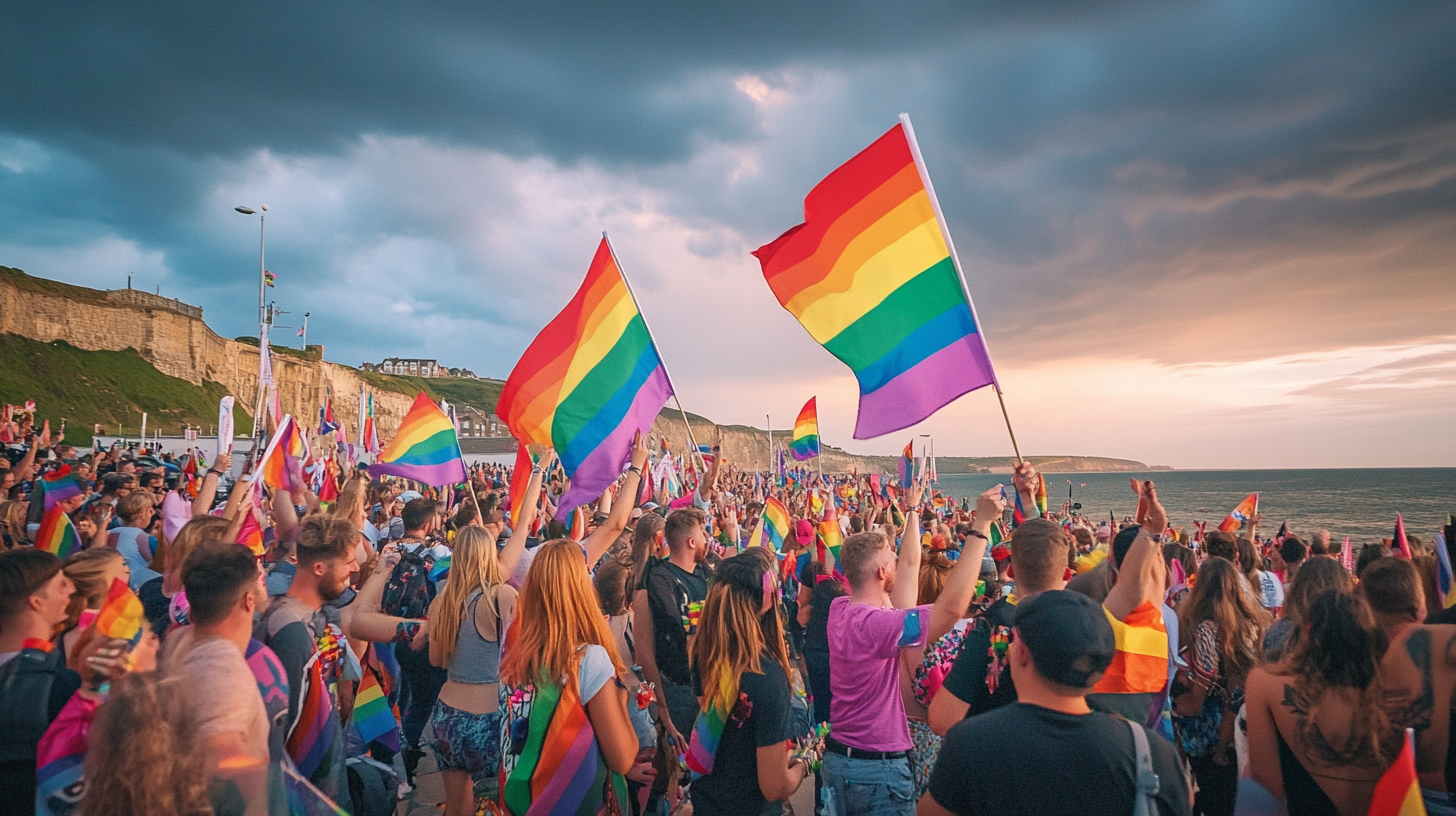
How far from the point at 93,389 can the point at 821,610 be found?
6409cm

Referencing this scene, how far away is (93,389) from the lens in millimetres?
51156

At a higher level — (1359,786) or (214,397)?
(214,397)

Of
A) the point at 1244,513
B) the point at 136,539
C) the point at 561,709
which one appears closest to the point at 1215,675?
the point at 561,709

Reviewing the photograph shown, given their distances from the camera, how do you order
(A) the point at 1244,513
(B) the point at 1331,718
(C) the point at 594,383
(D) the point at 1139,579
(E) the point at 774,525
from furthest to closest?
(A) the point at 1244,513, (E) the point at 774,525, (C) the point at 594,383, (D) the point at 1139,579, (B) the point at 1331,718

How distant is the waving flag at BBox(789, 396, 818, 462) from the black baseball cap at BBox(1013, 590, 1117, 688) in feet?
45.5

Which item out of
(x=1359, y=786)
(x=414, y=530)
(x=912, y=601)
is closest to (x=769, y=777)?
(x=912, y=601)

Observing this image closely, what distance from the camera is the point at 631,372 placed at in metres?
6.44

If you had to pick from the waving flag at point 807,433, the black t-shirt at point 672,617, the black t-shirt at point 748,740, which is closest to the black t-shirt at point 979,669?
the black t-shirt at point 748,740

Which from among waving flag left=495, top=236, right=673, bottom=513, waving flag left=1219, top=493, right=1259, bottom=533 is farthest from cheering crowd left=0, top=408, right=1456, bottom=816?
waving flag left=1219, top=493, right=1259, bottom=533

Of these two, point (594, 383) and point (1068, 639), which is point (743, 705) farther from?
point (594, 383)

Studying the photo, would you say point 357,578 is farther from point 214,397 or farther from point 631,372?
point 214,397

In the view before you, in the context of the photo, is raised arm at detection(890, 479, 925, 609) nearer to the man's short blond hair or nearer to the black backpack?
the man's short blond hair

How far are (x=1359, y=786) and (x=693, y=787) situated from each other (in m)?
2.45

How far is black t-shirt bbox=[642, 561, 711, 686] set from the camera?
15.0 ft
